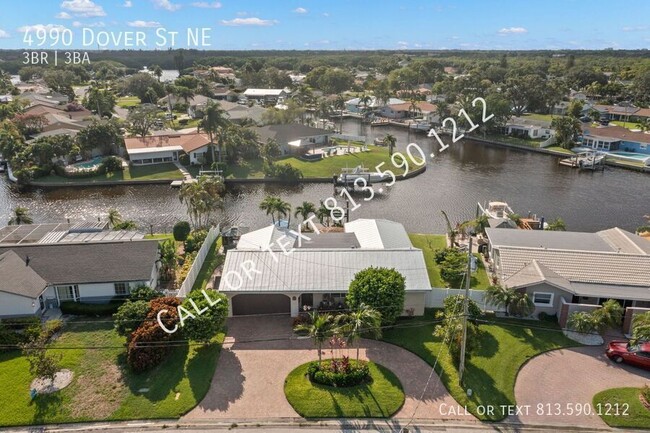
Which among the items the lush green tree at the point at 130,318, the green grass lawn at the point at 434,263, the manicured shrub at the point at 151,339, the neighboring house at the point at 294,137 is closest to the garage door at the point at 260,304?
the manicured shrub at the point at 151,339

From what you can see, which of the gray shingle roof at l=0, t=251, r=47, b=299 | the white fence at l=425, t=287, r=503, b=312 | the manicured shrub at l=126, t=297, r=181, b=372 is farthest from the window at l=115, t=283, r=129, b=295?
the white fence at l=425, t=287, r=503, b=312

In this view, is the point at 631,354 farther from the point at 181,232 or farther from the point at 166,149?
the point at 166,149

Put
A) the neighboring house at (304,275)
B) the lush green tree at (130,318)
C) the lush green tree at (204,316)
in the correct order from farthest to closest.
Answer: the neighboring house at (304,275), the lush green tree at (130,318), the lush green tree at (204,316)

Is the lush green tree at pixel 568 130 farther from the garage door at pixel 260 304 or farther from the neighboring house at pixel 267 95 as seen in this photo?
the neighboring house at pixel 267 95

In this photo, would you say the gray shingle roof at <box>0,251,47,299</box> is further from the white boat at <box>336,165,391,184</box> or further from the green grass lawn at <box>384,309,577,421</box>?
the white boat at <box>336,165,391,184</box>

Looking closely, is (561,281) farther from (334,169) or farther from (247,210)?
(334,169)
